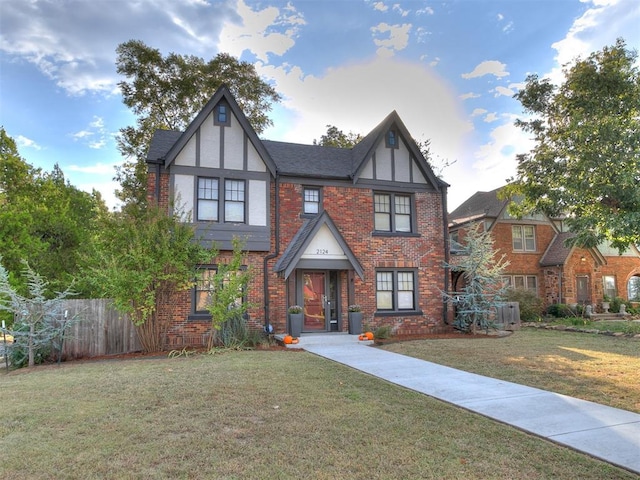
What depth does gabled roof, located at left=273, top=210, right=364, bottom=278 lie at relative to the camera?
1320 cm

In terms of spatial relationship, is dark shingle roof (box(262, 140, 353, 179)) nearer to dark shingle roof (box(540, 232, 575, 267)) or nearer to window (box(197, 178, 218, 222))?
window (box(197, 178, 218, 222))

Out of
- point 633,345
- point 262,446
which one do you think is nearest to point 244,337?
point 262,446

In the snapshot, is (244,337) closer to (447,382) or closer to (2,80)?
(447,382)

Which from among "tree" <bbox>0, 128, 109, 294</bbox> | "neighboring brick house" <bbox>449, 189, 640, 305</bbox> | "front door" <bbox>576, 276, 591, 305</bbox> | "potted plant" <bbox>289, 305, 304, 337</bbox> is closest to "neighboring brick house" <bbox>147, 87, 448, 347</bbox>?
"potted plant" <bbox>289, 305, 304, 337</bbox>

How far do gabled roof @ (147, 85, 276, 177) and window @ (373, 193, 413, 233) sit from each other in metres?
4.21

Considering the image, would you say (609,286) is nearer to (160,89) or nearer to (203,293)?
(203,293)

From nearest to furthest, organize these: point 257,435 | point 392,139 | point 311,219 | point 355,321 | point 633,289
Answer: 1. point 257,435
2. point 355,321
3. point 311,219
4. point 392,139
5. point 633,289

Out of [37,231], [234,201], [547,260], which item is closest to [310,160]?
[234,201]

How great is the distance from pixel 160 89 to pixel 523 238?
2323 centimetres

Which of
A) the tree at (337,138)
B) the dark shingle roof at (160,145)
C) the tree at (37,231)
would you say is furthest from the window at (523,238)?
the tree at (37,231)

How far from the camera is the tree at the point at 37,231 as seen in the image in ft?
52.2

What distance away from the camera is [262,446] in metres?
4.28

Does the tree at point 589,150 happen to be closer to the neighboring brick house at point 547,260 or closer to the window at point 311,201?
the neighboring brick house at point 547,260

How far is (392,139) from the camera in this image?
15773 mm
